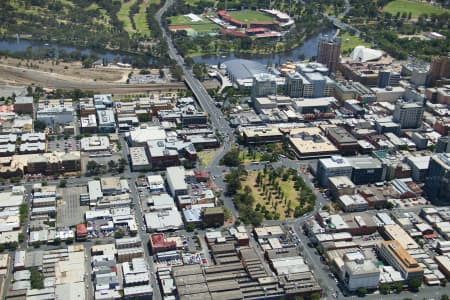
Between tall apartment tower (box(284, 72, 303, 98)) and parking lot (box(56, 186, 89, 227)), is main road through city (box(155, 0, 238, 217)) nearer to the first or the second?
tall apartment tower (box(284, 72, 303, 98))

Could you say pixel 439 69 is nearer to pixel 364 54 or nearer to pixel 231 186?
pixel 364 54

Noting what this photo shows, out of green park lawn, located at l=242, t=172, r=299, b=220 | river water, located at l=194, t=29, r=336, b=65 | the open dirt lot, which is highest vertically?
the open dirt lot

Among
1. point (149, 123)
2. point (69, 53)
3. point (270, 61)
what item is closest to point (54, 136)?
point (149, 123)

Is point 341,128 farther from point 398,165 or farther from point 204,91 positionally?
point 204,91

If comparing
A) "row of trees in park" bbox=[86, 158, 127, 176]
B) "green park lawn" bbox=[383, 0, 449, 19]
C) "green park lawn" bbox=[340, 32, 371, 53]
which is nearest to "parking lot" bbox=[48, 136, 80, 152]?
"row of trees in park" bbox=[86, 158, 127, 176]

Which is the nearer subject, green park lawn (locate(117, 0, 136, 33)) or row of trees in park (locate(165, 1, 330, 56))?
row of trees in park (locate(165, 1, 330, 56))

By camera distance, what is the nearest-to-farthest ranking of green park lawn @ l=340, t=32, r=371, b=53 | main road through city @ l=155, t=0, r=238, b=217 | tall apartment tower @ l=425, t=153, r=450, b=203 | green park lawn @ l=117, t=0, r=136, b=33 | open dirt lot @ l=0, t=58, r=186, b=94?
1. tall apartment tower @ l=425, t=153, r=450, b=203
2. main road through city @ l=155, t=0, r=238, b=217
3. open dirt lot @ l=0, t=58, r=186, b=94
4. green park lawn @ l=340, t=32, r=371, b=53
5. green park lawn @ l=117, t=0, r=136, b=33
